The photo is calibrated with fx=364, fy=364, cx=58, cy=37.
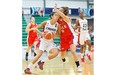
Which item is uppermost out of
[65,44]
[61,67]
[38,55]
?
[65,44]

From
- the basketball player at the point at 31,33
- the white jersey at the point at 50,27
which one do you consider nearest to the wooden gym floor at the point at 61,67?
the basketball player at the point at 31,33

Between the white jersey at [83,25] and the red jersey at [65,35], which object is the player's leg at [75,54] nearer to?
the red jersey at [65,35]

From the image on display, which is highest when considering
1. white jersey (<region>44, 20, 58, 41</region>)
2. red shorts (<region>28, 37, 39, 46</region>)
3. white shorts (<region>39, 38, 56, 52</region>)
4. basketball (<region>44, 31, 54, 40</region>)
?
white jersey (<region>44, 20, 58, 41</region>)

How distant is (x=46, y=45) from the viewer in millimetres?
3594

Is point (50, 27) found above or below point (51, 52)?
above

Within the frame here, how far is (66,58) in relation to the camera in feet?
11.9

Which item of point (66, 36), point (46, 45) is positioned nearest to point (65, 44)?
point (66, 36)

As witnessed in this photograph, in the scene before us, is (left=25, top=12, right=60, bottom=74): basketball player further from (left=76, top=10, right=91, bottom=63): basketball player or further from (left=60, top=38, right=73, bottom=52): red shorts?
(left=76, top=10, right=91, bottom=63): basketball player

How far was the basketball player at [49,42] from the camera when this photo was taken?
355 cm

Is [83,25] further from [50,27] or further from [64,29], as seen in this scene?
[50,27]

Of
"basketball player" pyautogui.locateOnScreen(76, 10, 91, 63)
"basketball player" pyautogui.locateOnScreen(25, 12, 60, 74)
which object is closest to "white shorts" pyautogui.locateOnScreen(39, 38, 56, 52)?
"basketball player" pyautogui.locateOnScreen(25, 12, 60, 74)

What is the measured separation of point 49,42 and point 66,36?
0.18 m

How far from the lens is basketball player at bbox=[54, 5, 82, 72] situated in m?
3.57
